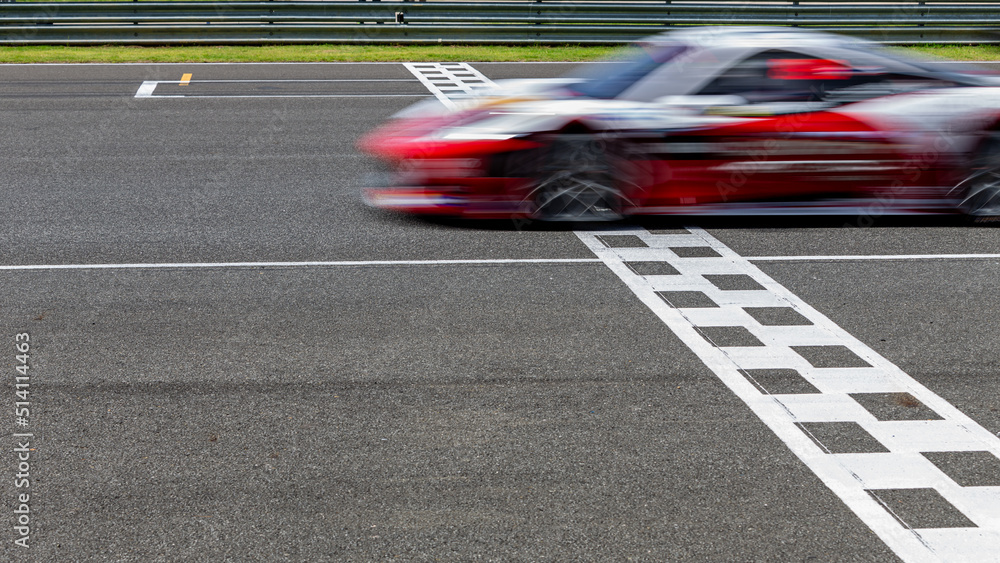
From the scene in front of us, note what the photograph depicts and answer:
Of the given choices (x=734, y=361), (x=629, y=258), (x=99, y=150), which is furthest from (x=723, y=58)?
(x=99, y=150)

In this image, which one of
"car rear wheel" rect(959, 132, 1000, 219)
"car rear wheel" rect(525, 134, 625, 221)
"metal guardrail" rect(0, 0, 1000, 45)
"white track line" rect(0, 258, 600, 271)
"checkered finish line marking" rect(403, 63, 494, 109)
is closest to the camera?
"white track line" rect(0, 258, 600, 271)

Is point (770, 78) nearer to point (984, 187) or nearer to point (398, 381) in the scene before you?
point (984, 187)

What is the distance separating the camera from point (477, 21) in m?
21.0

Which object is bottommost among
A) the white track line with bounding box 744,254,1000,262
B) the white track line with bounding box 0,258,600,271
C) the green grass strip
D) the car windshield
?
the white track line with bounding box 0,258,600,271

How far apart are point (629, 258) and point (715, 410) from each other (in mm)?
2641

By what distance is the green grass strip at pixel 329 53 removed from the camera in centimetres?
1905

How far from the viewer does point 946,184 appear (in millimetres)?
8305

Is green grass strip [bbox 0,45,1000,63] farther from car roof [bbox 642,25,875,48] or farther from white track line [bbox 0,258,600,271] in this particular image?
white track line [bbox 0,258,600,271]

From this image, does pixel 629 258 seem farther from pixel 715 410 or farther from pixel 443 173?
pixel 715 410

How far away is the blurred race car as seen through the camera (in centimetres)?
794

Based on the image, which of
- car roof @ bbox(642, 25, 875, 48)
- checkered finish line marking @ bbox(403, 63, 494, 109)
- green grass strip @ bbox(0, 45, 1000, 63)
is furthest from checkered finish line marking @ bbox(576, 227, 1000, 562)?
green grass strip @ bbox(0, 45, 1000, 63)

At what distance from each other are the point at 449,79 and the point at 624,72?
8.79 m

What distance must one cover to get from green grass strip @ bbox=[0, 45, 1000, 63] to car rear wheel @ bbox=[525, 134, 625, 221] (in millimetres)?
11714

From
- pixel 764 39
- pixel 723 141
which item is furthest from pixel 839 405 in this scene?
pixel 764 39
